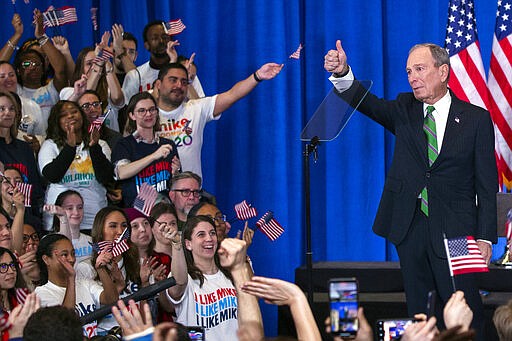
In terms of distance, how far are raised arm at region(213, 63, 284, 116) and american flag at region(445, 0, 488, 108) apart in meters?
1.35

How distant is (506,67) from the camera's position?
23.6 ft

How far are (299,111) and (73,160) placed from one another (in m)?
2.34

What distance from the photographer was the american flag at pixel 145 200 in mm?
5754

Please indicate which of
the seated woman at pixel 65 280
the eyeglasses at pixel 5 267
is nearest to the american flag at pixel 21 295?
the eyeglasses at pixel 5 267

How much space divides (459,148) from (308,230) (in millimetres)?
1628

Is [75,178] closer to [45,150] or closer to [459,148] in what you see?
[45,150]

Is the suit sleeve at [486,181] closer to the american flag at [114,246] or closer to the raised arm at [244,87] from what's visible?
the american flag at [114,246]

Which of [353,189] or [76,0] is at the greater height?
[76,0]

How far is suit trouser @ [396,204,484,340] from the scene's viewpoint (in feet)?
13.8

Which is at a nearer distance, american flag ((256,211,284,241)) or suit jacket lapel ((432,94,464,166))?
suit jacket lapel ((432,94,464,166))

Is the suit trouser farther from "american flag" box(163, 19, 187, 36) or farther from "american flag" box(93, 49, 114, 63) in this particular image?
"american flag" box(163, 19, 187, 36)

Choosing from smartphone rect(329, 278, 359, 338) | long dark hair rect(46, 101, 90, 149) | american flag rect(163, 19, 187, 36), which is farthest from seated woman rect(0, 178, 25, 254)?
smartphone rect(329, 278, 359, 338)

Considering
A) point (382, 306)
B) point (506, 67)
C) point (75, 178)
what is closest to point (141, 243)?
point (75, 178)

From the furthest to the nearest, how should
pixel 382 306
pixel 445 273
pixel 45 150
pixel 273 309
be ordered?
pixel 273 309 < pixel 45 150 < pixel 382 306 < pixel 445 273
